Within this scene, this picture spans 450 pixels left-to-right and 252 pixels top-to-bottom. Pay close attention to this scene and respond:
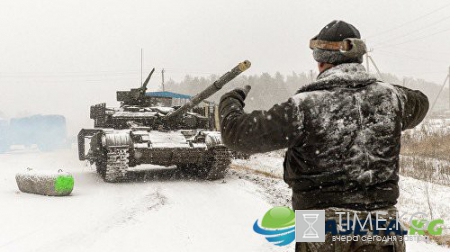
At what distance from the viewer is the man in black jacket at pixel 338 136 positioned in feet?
6.23

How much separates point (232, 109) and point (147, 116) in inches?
376

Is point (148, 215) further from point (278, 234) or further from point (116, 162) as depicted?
point (116, 162)

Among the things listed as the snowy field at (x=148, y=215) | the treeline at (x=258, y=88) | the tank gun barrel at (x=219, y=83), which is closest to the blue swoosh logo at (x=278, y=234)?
the snowy field at (x=148, y=215)

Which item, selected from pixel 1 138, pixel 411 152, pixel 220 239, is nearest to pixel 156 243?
pixel 220 239

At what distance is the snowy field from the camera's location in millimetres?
4809

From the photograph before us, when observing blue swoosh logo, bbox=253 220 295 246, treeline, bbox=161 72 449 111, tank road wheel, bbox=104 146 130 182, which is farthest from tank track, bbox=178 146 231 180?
treeline, bbox=161 72 449 111

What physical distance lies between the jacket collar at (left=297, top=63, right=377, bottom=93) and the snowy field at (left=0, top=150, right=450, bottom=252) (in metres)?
2.98

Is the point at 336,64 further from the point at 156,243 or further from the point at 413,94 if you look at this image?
the point at 156,243

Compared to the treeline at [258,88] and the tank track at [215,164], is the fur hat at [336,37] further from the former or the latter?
the treeline at [258,88]

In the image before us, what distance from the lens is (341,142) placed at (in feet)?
6.24

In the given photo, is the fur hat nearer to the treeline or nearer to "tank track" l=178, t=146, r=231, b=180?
"tank track" l=178, t=146, r=231, b=180

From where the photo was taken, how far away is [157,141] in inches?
392

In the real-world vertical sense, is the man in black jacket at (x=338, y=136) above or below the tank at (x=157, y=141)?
above

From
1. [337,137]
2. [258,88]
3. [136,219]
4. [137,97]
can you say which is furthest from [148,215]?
[258,88]
